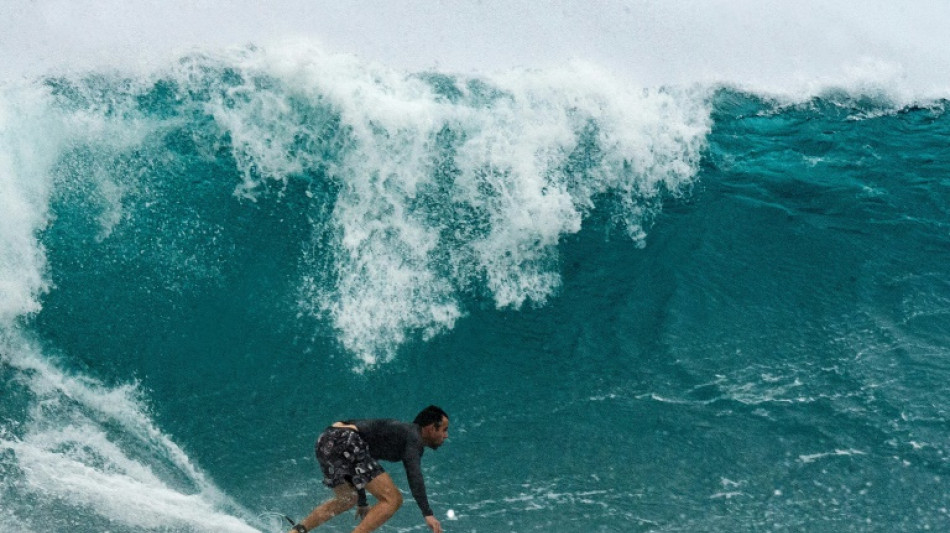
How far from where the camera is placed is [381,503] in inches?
191

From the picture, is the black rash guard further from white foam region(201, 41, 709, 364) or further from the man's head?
white foam region(201, 41, 709, 364)

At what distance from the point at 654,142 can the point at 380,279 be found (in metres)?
3.01

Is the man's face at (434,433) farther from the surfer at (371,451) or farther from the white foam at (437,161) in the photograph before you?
the white foam at (437,161)

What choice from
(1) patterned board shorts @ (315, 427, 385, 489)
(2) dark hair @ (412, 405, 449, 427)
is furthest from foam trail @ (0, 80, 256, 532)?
(2) dark hair @ (412, 405, 449, 427)

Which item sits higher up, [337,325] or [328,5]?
[328,5]

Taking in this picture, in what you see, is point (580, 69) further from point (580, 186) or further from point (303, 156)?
point (303, 156)

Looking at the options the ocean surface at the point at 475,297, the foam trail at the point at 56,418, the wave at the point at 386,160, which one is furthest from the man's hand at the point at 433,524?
the wave at the point at 386,160

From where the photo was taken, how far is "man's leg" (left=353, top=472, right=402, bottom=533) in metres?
4.82

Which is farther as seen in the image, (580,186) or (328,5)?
(328,5)

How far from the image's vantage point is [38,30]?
8125mm

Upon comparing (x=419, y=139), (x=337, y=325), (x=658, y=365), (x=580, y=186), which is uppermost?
(x=419, y=139)

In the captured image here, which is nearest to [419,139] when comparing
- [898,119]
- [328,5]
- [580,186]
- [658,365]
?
[580,186]

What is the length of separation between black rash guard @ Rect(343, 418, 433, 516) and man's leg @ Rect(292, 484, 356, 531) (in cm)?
9

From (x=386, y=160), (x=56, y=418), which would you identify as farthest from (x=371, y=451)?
(x=386, y=160)
